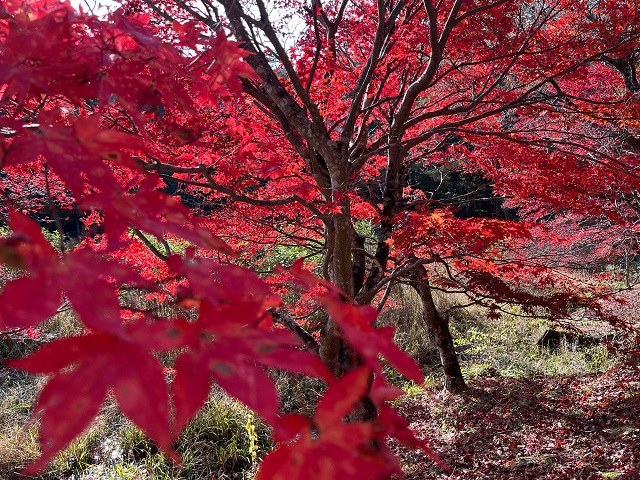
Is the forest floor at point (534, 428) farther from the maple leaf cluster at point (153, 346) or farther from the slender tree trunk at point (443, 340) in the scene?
the maple leaf cluster at point (153, 346)

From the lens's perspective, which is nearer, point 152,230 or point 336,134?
point 152,230

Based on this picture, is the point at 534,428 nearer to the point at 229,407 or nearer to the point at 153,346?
the point at 229,407

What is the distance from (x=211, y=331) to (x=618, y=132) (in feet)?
20.7

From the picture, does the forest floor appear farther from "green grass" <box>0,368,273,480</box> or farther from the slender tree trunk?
"green grass" <box>0,368,273,480</box>

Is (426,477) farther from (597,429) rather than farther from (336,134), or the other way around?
(336,134)

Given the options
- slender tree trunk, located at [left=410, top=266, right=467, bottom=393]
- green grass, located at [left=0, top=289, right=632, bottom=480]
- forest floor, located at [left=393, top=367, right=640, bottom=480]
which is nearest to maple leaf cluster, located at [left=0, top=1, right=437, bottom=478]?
green grass, located at [left=0, top=289, right=632, bottom=480]

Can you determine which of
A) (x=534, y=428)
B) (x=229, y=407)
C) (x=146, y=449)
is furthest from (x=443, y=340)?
(x=146, y=449)

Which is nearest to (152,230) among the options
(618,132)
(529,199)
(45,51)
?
(45,51)

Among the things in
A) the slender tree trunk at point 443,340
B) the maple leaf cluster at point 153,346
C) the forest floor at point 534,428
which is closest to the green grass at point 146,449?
the forest floor at point 534,428

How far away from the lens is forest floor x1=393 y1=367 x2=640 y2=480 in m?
3.87

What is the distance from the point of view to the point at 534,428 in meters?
4.61

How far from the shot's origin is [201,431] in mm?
4699

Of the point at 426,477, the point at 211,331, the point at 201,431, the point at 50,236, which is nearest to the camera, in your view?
the point at 211,331

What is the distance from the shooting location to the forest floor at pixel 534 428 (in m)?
3.87
